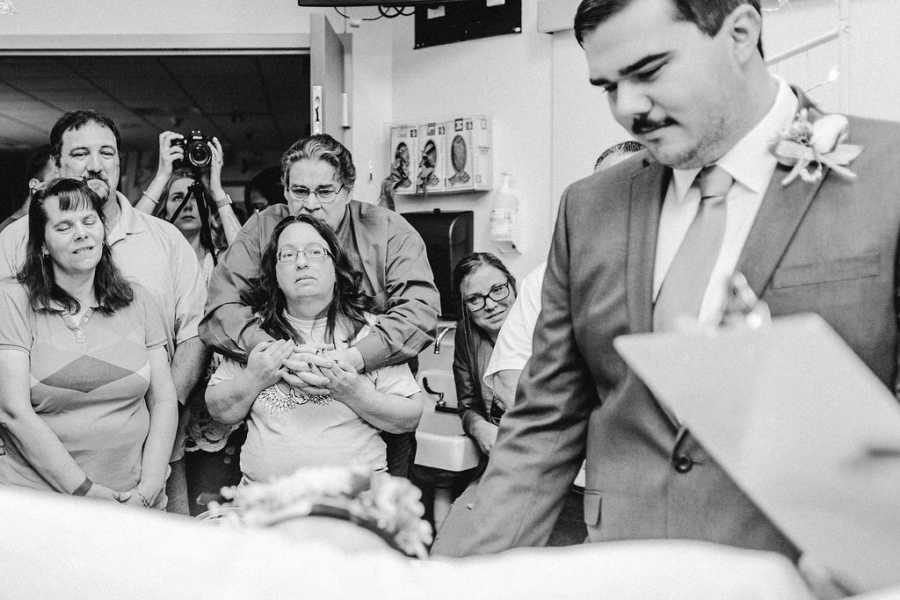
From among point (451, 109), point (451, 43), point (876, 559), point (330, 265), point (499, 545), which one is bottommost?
point (499, 545)

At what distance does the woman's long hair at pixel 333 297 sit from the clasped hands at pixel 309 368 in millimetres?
134

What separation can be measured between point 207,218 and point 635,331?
7.93 ft

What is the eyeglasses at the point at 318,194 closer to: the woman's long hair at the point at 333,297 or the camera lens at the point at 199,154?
the woman's long hair at the point at 333,297

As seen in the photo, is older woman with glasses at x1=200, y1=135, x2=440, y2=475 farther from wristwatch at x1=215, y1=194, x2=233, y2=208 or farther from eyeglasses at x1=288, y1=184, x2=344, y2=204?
wristwatch at x1=215, y1=194, x2=233, y2=208

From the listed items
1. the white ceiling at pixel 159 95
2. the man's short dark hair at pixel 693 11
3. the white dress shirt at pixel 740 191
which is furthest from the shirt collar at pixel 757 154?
the white ceiling at pixel 159 95

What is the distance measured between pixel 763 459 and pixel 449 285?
10.3 feet

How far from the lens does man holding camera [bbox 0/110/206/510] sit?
2732 mm

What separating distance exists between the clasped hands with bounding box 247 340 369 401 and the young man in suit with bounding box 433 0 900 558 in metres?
1.04

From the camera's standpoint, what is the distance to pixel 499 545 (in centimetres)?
128

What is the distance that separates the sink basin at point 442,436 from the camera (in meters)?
2.94

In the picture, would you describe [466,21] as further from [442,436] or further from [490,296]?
[442,436]

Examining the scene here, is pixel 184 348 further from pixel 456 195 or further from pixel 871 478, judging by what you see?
pixel 871 478

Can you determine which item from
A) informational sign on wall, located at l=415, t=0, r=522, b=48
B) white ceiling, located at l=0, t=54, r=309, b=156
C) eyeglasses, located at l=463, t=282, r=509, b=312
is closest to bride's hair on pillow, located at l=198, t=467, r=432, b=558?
eyeglasses, located at l=463, t=282, r=509, b=312

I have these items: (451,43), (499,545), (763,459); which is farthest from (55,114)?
(763,459)
